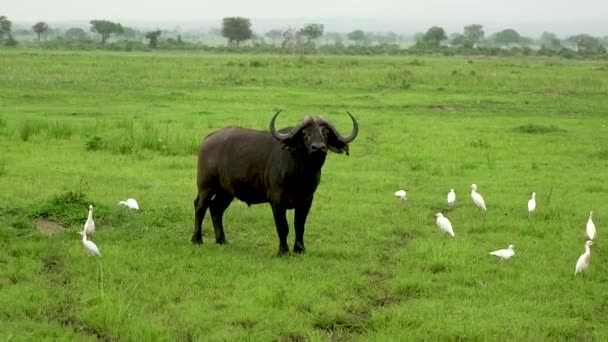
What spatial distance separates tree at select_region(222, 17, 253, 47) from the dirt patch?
→ 91557 millimetres

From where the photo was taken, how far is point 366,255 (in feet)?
29.1

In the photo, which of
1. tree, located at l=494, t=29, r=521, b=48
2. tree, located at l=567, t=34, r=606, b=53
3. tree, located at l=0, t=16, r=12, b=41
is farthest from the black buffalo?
tree, located at l=494, t=29, r=521, b=48

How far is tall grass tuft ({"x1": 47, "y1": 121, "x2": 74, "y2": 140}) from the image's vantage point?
17.4 metres

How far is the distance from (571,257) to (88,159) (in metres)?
9.28

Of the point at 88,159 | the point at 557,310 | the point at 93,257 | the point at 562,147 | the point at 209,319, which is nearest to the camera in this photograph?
the point at 209,319

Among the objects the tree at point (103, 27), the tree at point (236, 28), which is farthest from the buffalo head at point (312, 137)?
the tree at point (103, 27)

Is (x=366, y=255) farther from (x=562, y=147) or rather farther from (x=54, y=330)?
(x=562, y=147)

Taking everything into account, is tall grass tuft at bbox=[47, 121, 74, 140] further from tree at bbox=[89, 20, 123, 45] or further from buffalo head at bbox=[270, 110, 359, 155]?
tree at bbox=[89, 20, 123, 45]

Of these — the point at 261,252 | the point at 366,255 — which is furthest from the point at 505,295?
the point at 261,252

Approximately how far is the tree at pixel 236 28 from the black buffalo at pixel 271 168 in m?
92.1

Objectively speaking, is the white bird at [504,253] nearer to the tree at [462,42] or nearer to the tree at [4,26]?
the tree at [462,42]

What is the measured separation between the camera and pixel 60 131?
57.6 ft

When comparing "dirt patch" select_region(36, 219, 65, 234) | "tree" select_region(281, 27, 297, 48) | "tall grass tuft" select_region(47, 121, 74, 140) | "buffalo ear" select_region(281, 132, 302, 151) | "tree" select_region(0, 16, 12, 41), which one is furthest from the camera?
"tree" select_region(0, 16, 12, 41)

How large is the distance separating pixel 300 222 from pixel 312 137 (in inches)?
41.7
